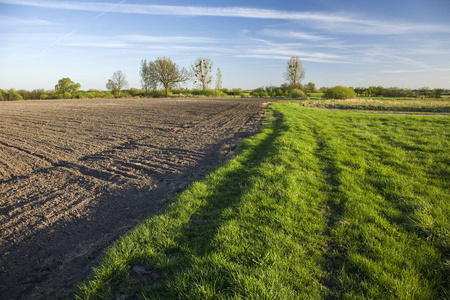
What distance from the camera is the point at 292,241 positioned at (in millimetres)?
3293

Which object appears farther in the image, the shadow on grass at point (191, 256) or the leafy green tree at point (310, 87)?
the leafy green tree at point (310, 87)

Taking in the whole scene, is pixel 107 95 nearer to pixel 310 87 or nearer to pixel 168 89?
pixel 168 89

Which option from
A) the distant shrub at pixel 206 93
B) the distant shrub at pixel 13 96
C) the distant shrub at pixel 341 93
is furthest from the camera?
the distant shrub at pixel 206 93

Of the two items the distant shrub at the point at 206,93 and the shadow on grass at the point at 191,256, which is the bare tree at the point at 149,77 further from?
the shadow on grass at the point at 191,256

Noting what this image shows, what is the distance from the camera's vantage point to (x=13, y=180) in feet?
19.1

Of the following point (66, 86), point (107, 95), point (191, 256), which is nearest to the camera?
point (191, 256)

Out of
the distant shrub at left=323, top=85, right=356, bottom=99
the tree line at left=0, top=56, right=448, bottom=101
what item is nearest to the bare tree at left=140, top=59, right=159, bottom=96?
the tree line at left=0, top=56, right=448, bottom=101

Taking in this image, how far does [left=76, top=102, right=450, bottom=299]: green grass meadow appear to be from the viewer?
2512 mm

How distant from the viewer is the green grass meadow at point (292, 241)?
2512mm

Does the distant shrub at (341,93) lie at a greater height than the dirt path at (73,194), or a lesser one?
greater

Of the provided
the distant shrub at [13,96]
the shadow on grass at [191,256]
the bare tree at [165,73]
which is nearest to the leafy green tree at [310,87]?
the bare tree at [165,73]

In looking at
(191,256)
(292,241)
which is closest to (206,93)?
(292,241)

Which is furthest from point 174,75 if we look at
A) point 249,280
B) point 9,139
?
point 249,280

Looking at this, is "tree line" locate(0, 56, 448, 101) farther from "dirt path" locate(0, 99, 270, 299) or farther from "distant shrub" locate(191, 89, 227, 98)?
"dirt path" locate(0, 99, 270, 299)
